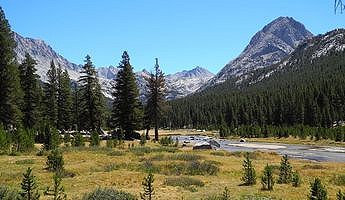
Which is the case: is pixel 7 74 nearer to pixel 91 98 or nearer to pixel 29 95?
pixel 29 95

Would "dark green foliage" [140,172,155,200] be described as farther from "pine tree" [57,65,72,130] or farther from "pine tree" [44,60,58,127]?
"pine tree" [57,65,72,130]

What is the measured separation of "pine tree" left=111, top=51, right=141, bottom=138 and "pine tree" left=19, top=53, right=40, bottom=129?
1165cm

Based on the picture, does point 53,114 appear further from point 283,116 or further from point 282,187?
point 283,116

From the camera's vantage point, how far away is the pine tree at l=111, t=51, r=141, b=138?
2478 inches

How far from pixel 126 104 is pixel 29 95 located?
47.5 feet

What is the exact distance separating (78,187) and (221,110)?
531 feet

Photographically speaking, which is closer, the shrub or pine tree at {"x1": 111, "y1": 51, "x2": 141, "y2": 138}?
the shrub

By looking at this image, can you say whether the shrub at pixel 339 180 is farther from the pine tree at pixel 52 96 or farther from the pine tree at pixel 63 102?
the pine tree at pixel 63 102

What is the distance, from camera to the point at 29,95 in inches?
2515

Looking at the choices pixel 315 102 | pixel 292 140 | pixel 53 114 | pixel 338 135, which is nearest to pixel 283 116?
pixel 315 102

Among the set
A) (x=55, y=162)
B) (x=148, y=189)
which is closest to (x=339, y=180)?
(x=148, y=189)

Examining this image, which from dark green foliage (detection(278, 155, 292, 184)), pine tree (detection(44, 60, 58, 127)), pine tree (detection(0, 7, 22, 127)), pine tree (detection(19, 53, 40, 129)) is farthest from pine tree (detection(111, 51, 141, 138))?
dark green foliage (detection(278, 155, 292, 184))

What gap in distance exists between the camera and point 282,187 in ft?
79.6

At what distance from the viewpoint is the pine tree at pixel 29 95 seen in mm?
63188
